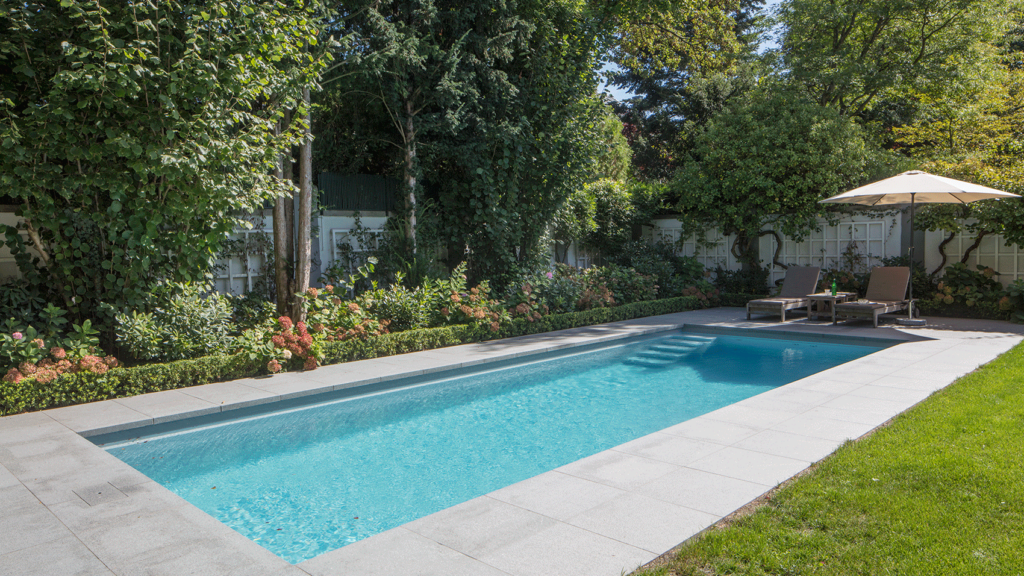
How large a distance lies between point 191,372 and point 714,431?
212 inches

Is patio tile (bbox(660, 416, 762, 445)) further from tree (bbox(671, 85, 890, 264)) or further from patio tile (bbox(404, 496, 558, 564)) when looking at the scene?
tree (bbox(671, 85, 890, 264))

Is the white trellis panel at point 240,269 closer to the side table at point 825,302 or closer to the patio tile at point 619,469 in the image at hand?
the patio tile at point 619,469

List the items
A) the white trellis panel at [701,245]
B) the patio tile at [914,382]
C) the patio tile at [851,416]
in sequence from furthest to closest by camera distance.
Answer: the white trellis panel at [701,245], the patio tile at [914,382], the patio tile at [851,416]

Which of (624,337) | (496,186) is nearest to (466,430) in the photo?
(624,337)

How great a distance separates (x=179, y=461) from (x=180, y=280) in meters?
2.87

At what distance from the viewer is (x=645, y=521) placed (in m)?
3.25

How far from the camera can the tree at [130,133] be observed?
614 cm

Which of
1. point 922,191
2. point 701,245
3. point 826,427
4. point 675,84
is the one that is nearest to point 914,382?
point 826,427

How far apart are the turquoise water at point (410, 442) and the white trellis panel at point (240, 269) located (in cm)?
367

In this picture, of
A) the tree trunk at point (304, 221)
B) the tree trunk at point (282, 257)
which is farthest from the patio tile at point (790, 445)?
the tree trunk at point (282, 257)

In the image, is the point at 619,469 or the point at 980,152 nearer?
the point at 619,469

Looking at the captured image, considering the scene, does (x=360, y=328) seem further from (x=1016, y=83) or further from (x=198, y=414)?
(x=1016, y=83)

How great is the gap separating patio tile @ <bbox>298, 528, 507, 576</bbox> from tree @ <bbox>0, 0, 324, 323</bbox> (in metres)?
4.95

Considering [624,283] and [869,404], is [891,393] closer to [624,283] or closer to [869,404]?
[869,404]
